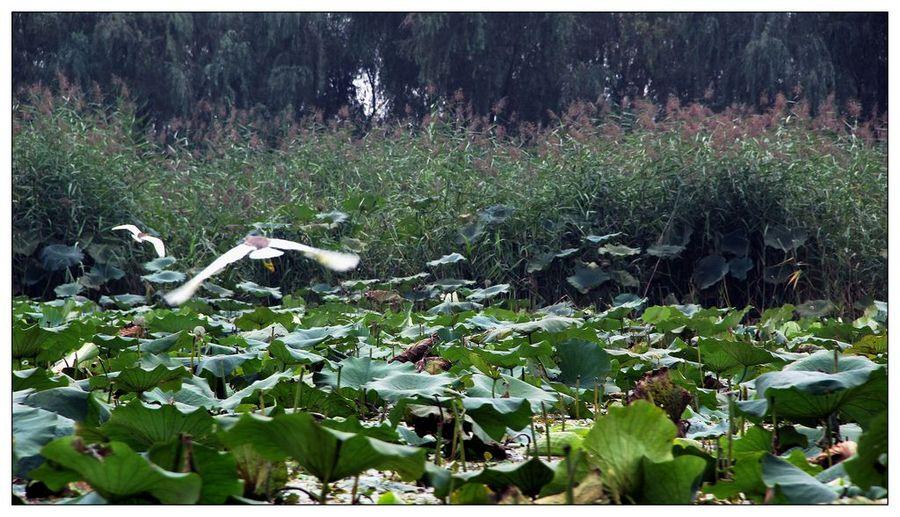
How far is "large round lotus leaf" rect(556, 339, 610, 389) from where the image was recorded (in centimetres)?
173

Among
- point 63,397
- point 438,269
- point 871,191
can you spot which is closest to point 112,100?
point 438,269

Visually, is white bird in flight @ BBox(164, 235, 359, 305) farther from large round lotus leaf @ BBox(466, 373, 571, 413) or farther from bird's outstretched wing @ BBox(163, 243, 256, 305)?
large round lotus leaf @ BBox(466, 373, 571, 413)

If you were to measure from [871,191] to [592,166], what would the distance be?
59.7 inches

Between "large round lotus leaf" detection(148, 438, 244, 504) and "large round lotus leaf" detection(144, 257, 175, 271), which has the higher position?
"large round lotus leaf" detection(148, 438, 244, 504)

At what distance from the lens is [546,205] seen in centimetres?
537

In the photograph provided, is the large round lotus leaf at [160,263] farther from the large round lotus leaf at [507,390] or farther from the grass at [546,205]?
the large round lotus leaf at [507,390]

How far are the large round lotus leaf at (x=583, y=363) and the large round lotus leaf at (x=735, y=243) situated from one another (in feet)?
10.9

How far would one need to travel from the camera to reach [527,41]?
11.8 meters

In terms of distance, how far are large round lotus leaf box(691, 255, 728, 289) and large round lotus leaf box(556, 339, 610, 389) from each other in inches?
124

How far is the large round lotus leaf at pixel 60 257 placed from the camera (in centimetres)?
514

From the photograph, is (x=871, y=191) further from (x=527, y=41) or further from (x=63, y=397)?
(x=527, y=41)

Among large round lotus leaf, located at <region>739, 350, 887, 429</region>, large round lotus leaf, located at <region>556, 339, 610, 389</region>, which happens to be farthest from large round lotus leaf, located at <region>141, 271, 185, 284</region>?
large round lotus leaf, located at <region>739, 350, 887, 429</region>

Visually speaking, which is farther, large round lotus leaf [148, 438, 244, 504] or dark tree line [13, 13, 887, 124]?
dark tree line [13, 13, 887, 124]

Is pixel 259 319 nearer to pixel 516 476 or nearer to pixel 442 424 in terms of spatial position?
pixel 442 424
